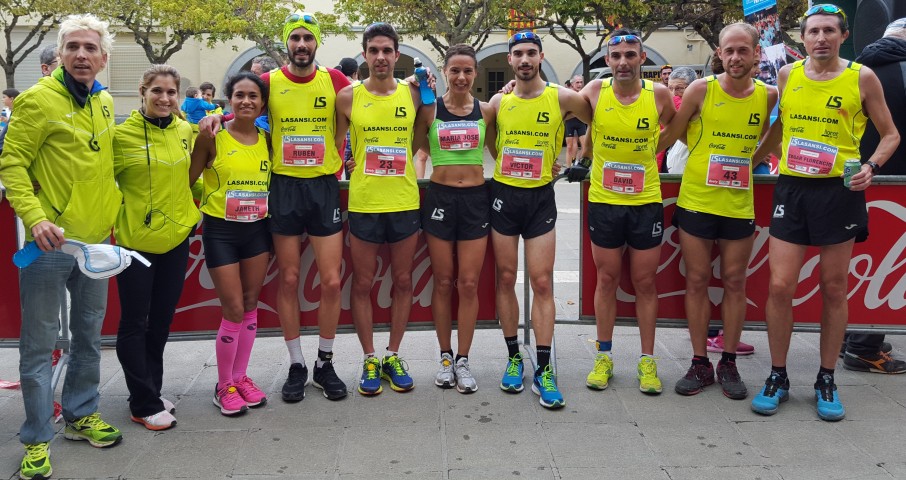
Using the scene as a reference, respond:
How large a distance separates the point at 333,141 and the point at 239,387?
1511mm

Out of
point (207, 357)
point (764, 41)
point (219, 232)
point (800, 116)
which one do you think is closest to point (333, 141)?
point (219, 232)

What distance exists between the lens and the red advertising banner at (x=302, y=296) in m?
4.70

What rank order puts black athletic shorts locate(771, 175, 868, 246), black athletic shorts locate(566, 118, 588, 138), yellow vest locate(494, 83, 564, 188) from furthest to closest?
black athletic shorts locate(566, 118, 588, 138)
yellow vest locate(494, 83, 564, 188)
black athletic shorts locate(771, 175, 868, 246)

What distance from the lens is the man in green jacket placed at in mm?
3379

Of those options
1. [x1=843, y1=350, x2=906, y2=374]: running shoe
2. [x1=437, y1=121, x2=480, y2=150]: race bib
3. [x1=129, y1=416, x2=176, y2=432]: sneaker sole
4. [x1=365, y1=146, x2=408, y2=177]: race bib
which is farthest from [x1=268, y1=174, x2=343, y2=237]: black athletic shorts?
[x1=843, y1=350, x2=906, y2=374]: running shoe

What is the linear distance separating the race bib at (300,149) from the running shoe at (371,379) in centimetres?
126

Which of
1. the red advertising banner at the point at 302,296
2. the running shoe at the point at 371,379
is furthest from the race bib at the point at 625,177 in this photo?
the running shoe at the point at 371,379

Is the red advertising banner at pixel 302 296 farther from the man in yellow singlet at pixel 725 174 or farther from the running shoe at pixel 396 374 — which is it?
the man in yellow singlet at pixel 725 174

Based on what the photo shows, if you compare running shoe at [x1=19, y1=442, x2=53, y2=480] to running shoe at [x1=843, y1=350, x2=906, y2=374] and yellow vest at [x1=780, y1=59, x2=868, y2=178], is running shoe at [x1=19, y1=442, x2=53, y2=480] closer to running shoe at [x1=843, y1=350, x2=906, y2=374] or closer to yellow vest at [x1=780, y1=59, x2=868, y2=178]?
yellow vest at [x1=780, y1=59, x2=868, y2=178]

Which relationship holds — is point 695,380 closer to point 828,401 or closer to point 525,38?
point 828,401

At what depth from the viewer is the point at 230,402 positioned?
4301mm

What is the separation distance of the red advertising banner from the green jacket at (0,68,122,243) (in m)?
1.09

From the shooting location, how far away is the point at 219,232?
4203mm

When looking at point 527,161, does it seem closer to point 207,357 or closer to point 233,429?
point 233,429
